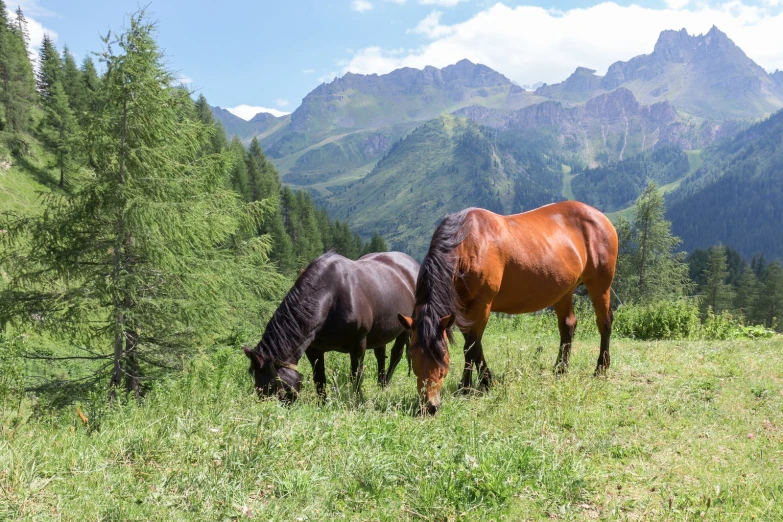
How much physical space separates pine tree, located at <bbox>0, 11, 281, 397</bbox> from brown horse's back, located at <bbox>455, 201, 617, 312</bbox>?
5.72 metres

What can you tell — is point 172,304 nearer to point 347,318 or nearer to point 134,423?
point 347,318

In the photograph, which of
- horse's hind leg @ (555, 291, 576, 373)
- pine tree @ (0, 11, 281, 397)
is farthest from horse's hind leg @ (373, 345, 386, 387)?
pine tree @ (0, 11, 281, 397)

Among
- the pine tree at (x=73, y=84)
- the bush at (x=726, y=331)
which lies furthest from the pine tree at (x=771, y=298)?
the pine tree at (x=73, y=84)

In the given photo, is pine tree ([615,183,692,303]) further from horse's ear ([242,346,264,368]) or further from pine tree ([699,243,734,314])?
horse's ear ([242,346,264,368])

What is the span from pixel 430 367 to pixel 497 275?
1.78 metres

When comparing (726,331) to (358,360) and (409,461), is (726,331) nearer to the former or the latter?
(358,360)

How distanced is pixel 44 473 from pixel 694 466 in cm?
532

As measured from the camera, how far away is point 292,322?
6.21 meters

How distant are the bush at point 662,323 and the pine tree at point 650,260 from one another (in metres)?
30.3

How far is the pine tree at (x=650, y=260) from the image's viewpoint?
134 ft

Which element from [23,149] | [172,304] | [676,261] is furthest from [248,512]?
[23,149]

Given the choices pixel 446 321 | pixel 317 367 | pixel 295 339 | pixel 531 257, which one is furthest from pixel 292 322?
pixel 531 257

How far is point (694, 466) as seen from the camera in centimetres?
424

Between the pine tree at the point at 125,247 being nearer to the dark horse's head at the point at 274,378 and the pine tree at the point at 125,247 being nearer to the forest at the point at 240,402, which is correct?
the forest at the point at 240,402
